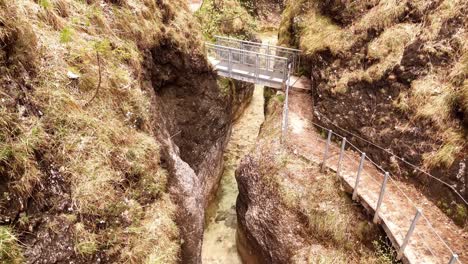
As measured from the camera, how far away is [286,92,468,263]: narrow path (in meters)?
6.73

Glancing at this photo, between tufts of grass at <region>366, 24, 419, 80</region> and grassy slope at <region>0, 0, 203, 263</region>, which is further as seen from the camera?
tufts of grass at <region>366, 24, 419, 80</region>

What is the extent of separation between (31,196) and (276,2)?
28.6m

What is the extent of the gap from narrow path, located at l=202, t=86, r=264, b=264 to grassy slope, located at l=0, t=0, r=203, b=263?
18.3ft

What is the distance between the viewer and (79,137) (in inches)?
209

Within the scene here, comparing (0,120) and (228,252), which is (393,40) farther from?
(0,120)

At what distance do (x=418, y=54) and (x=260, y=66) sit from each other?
242 inches

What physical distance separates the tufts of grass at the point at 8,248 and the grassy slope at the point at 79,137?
0.4 inches

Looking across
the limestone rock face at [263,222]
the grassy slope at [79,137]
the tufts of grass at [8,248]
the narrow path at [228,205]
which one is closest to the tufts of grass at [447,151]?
the limestone rock face at [263,222]

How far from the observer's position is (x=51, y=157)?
191 inches

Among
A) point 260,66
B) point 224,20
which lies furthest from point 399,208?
point 224,20

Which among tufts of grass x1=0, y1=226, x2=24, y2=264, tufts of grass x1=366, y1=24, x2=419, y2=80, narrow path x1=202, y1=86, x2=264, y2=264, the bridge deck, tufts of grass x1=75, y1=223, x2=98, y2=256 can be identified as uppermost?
tufts of grass x1=366, y1=24, x2=419, y2=80

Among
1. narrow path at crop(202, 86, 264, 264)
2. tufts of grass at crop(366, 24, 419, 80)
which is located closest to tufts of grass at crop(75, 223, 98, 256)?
Result: narrow path at crop(202, 86, 264, 264)

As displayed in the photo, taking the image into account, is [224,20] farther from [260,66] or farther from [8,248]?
[8,248]

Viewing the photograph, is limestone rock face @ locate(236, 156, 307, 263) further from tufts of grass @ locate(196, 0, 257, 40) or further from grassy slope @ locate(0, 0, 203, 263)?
tufts of grass @ locate(196, 0, 257, 40)
